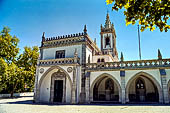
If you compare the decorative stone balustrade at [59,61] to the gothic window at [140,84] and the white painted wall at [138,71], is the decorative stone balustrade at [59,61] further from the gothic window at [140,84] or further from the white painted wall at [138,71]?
the gothic window at [140,84]

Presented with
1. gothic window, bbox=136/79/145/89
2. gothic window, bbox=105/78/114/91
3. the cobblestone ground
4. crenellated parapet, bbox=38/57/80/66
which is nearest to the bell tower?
gothic window, bbox=105/78/114/91

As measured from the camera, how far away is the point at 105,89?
18.9 m

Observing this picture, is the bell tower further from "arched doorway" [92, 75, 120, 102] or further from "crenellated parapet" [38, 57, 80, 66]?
"crenellated parapet" [38, 57, 80, 66]

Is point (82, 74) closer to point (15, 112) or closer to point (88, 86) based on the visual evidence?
point (88, 86)

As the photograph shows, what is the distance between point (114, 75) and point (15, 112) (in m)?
10.1

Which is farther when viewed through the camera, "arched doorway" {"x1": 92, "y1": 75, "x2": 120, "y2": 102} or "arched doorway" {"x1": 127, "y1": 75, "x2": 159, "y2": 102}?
"arched doorway" {"x1": 92, "y1": 75, "x2": 120, "y2": 102}

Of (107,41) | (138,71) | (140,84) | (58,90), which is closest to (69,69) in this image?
(58,90)

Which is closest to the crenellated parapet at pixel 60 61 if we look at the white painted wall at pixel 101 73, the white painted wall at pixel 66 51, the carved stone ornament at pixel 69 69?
the carved stone ornament at pixel 69 69

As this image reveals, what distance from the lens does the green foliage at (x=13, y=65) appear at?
855 inches

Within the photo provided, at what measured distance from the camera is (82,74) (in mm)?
16578

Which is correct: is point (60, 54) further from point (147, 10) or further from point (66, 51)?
point (147, 10)

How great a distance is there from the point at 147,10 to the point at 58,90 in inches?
618

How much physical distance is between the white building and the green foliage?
6354mm

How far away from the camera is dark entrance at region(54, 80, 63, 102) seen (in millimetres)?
17344
